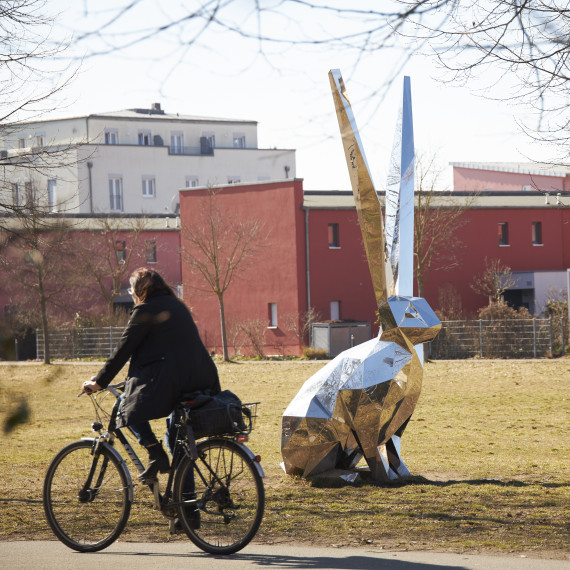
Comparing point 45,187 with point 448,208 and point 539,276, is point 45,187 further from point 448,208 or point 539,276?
point 539,276

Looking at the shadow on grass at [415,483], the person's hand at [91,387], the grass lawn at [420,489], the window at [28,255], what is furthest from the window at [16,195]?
the window at [28,255]

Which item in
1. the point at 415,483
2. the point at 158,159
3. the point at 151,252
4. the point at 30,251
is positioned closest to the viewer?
the point at 30,251

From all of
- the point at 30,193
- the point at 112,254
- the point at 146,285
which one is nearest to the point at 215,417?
the point at 146,285

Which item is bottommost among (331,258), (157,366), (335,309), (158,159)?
(157,366)

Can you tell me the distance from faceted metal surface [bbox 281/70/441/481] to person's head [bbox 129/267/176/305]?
7.97 feet

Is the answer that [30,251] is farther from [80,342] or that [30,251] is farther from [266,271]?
[80,342]

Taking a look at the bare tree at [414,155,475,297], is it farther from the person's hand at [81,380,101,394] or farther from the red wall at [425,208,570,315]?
the person's hand at [81,380,101,394]

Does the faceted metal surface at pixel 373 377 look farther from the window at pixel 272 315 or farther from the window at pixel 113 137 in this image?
the window at pixel 113 137

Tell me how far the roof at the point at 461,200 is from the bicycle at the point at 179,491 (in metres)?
32.0

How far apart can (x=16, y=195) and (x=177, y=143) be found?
6178cm

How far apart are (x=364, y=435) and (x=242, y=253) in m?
29.8

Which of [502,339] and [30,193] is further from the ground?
[30,193]

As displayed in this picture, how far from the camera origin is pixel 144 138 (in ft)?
225

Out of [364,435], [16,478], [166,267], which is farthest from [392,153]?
[166,267]
